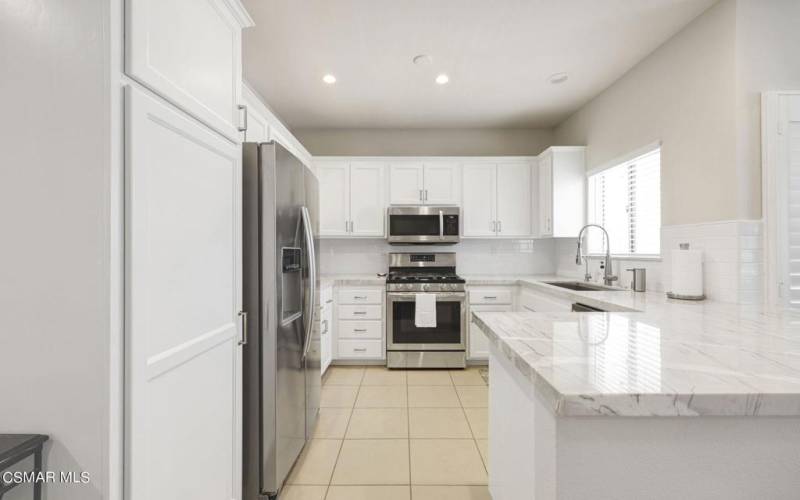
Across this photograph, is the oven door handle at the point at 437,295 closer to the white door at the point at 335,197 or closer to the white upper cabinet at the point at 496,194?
the white upper cabinet at the point at 496,194

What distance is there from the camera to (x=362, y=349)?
3824 mm

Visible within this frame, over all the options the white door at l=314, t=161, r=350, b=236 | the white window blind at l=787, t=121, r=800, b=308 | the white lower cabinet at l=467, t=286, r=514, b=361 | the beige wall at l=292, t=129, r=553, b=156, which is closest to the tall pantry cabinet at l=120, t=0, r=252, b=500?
the white door at l=314, t=161, r=350, b=236

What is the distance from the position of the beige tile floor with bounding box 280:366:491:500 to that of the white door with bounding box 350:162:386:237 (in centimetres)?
164

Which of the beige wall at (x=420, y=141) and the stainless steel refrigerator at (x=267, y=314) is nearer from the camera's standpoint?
the stainless steel refrigerator at (x=267, y=314)

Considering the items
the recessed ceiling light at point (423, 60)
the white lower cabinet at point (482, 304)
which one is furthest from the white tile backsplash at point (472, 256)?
the recessed ceiling light at point (423, 60)

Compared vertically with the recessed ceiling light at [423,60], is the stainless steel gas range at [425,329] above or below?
below

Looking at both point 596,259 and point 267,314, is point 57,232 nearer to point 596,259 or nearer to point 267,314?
point 267,314

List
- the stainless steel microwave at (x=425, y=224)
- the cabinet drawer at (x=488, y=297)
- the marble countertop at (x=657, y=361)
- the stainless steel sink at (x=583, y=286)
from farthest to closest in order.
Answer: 1. the stainless steel microwave at (x=425, y=224)
2. the cabinet drawer at (x=488, y=297)
3. the stainless steel sink at (x=583, y=286)
4. the marble countertop at (x=657, y=361)

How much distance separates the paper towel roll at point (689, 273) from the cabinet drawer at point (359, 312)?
251cm

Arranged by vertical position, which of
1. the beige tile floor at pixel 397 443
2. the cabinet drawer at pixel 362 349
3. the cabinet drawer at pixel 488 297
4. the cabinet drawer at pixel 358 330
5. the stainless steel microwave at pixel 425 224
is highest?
the stainless steel microwave at pixel 425 224

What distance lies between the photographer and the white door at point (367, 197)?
13.6 feet

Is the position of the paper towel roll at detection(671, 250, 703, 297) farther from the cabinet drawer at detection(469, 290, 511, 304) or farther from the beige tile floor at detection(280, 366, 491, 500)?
the cabinet drawer at detection(469, 290, 511, 304)

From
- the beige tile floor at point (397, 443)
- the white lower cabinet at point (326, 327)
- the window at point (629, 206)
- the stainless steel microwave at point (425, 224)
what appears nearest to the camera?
the beige tile floor at point (397, 443)

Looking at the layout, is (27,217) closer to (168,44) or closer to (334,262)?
(168,44)
